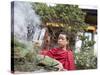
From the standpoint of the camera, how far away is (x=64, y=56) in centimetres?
213

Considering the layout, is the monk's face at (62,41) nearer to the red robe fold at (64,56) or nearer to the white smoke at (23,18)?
the red robe fold at (64,56)

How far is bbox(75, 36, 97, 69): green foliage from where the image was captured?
220cm

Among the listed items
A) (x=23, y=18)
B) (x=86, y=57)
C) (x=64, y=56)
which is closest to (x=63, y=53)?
(x=64, y=56)

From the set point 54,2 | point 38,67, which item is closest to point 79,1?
point 54,2

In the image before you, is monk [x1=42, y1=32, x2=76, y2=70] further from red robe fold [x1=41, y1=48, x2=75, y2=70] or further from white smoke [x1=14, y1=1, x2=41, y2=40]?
white smoke [x1=14, y1=1, x2=41, y2=40]

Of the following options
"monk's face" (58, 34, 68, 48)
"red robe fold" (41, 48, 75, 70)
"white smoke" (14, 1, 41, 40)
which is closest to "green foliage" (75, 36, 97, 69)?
"red robe fold" (41, 48, 75, 70)

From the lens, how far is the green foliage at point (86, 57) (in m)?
2.20

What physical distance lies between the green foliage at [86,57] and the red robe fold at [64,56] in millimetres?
70

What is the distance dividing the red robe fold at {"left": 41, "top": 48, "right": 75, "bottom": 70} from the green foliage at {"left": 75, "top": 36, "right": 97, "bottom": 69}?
0.07 meters

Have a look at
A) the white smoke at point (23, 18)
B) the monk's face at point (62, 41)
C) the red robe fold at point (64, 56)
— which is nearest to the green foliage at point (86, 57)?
the red robe fold at point (64, 56)

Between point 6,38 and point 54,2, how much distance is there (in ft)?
1.89

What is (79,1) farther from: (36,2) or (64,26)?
(36,2)

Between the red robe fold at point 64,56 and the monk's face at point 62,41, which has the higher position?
the monk's face at point 62,41

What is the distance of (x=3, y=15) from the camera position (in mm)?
1920
